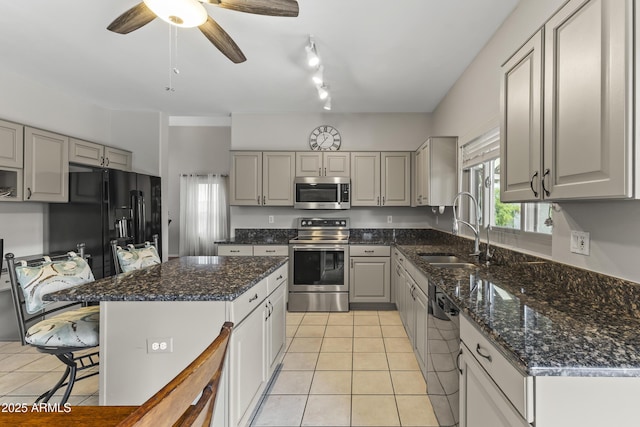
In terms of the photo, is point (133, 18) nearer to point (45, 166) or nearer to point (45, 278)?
point (45, 278)

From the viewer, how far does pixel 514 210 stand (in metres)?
2.36

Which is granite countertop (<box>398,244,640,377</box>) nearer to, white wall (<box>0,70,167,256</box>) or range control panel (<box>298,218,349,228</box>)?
range control panel (<box>298,218,349,228</box>)

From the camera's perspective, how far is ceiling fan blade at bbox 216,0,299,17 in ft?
5.63

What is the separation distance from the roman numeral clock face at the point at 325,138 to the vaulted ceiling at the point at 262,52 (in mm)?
507

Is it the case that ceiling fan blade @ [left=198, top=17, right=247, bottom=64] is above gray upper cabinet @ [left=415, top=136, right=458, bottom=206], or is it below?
above

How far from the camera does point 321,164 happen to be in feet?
14.3

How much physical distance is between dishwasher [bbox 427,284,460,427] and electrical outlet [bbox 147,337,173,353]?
1.32 metres

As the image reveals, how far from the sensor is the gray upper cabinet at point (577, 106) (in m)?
0.94

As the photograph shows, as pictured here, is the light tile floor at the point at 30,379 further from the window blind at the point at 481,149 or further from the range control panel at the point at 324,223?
the window blind at the point at 481,149

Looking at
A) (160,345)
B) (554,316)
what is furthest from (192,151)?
(554,316)

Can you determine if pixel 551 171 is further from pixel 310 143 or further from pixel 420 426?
pixel 310 143

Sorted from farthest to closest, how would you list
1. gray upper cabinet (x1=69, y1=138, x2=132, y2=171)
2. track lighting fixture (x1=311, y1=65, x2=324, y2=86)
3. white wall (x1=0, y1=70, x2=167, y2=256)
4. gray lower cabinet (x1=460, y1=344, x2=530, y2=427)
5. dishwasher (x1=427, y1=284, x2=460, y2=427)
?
gray upper cabinet (x1=69, y1=138, x2=132, y2=171), white wall (x1=0, y1=70, x2=167, y2=256), track lighting fixture (x1=311, y1=65, x2=324, y2=86), dishwasher (x1=427, y1=284, x2=460, y2=427), gray lower cabinet (x1=460, y1=344, x2=530, y2=427)

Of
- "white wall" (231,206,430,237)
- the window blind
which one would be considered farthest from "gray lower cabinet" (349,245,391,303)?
the window blind

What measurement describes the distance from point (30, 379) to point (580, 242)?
3697mm
